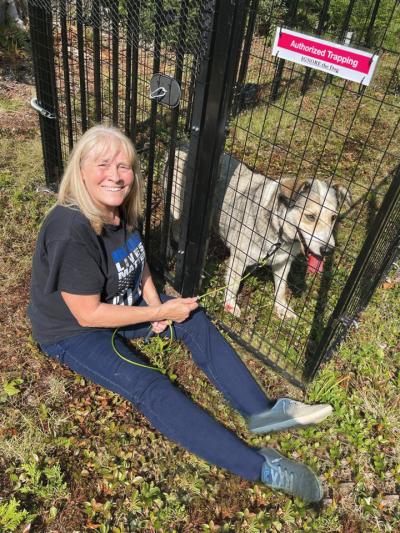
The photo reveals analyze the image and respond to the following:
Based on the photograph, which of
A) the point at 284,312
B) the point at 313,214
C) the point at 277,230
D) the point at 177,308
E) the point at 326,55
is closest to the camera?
the point at 326,55

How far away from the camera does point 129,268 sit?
9.60 ft

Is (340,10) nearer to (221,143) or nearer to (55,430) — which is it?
(221,143)

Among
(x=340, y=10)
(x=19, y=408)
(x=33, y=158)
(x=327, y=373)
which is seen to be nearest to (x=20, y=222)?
(x=33, y=158)

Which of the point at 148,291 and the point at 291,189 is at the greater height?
the point at 291,189

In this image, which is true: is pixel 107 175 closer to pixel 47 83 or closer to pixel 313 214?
pixel 313 214

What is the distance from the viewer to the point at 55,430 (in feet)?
9.30

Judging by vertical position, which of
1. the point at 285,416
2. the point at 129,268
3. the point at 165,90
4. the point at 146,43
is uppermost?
the point at 146,43

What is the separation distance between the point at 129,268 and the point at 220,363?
3.08 feet

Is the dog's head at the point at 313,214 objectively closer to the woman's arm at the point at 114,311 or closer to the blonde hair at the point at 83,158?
the woman's arm at the point at 114,311

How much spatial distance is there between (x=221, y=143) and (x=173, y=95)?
18.6 inches

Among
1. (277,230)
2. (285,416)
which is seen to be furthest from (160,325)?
(277,230)

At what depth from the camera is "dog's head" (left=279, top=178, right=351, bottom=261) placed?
10.6 ft

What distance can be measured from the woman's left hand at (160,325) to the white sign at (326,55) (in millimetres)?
1895

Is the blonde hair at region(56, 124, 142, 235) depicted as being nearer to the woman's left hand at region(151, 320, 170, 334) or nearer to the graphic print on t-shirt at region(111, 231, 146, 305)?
the graphic print on t-shirt at region(111, 231, 146, 305)
